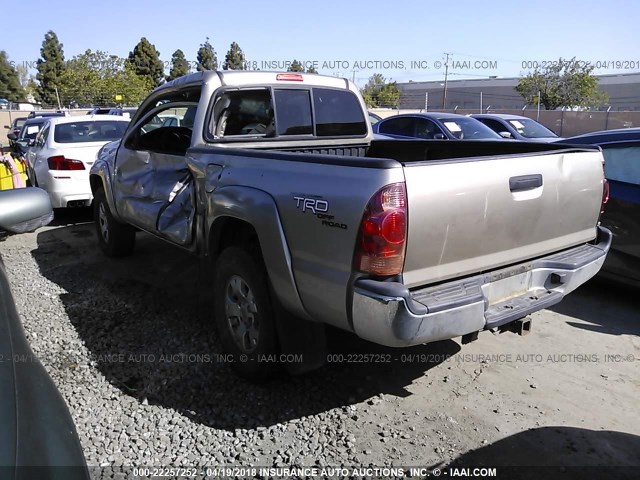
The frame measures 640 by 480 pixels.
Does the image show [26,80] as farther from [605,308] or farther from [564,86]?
[605,308]

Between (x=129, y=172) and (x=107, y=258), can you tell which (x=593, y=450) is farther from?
(x=107, y=258)

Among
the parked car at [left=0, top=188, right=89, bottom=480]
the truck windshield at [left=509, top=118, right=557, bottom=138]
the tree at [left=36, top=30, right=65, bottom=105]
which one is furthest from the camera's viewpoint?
the tree at [left=36, top=30, right=65, bottom=105]

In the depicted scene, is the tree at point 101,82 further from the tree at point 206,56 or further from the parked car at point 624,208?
the parked car at point 624,208

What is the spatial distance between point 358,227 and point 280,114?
7.77 ft

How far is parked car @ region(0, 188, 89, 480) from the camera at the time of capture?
1.37 metres

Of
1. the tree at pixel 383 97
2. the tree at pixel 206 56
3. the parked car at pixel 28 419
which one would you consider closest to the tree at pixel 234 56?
the tree at pixel 206 56

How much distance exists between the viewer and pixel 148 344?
14.0ft

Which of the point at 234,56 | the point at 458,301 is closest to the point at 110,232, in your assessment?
the point at 458,301

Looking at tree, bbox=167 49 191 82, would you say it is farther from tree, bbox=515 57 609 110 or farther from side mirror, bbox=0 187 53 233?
side mirror, bbox=0 187 53 233

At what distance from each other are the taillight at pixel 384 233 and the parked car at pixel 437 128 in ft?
29.5

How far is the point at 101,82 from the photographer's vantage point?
4350 centimetres

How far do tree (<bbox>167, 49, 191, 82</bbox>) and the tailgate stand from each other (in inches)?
2497

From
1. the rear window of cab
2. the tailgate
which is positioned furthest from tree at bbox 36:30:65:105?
the tailgate

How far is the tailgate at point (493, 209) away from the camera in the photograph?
106 inches
